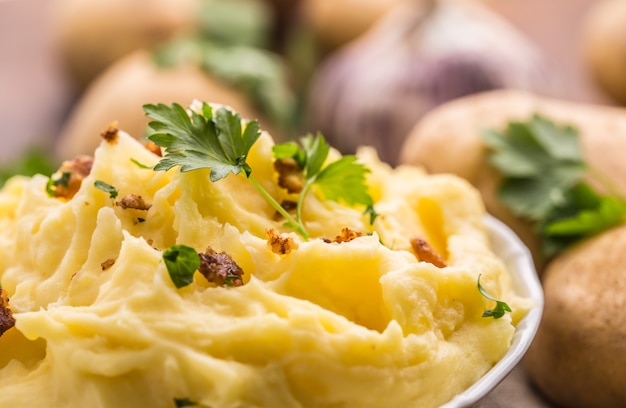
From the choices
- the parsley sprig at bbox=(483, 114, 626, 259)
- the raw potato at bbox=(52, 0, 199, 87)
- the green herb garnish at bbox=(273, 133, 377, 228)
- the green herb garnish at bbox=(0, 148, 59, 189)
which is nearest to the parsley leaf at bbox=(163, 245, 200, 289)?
the green herb garnish at bbox=(273, 133, 377, 228)

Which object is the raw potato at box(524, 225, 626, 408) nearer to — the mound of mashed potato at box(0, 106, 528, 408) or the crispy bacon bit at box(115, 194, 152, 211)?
the mound of mashed potato at box(0, 106, 528, 408)

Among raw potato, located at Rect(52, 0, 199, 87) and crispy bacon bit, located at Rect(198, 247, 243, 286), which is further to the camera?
raw potato, located at Rect(52, 0, 199, 87)

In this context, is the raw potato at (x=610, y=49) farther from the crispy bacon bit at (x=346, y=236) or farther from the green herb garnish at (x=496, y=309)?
the crispy bacon bit at (x=346, y=236)

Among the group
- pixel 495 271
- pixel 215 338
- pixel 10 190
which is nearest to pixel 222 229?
pixel 215 338

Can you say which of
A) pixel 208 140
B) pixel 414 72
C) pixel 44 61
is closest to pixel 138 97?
pixel 414 72

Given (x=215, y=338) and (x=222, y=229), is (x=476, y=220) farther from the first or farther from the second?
(x=215, y=338)

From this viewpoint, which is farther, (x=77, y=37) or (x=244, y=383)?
(x=77, y=37)

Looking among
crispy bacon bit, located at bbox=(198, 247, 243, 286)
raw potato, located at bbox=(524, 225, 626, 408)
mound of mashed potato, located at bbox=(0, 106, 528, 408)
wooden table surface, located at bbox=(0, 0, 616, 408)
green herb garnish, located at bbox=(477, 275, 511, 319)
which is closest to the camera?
mound of mashed potato, located at bbox=(0, 106, 528, 408)
